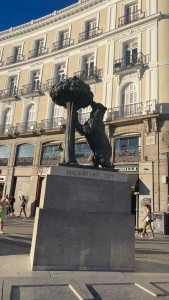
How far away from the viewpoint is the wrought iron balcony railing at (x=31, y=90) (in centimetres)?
2434

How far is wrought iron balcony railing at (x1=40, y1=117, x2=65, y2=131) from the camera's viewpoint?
2216cm

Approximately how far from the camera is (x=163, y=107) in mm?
17656

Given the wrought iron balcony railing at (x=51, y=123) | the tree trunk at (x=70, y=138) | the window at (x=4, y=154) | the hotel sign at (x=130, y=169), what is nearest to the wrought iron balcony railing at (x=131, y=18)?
the wrought iron balcony railing at (x=51, y=123)

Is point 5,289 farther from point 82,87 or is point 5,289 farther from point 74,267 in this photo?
point 82,87

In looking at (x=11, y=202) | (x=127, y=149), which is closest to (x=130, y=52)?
(x=127, y=149)

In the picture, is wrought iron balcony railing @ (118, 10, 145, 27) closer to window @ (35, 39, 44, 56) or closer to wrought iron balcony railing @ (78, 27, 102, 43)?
wrought iron balcony railing @ (78, 27, 102, 43)

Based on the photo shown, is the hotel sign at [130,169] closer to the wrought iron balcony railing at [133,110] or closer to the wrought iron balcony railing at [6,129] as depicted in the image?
the wrought iron balcony railing at [133,110]

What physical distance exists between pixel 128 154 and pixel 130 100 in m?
4.51

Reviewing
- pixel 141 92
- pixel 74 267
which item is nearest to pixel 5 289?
pixel 74 267

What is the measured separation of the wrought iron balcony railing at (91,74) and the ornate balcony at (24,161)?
8.82 metres

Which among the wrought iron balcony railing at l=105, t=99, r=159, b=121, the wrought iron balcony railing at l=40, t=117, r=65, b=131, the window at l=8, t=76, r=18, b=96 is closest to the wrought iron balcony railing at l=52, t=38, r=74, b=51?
the window at l=8, t=76, r=18, b=96

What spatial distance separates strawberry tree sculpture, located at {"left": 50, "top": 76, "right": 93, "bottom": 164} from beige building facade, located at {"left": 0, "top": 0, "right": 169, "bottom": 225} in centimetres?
1161

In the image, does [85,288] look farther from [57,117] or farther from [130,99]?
[57,117]

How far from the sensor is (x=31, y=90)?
2536 cm
